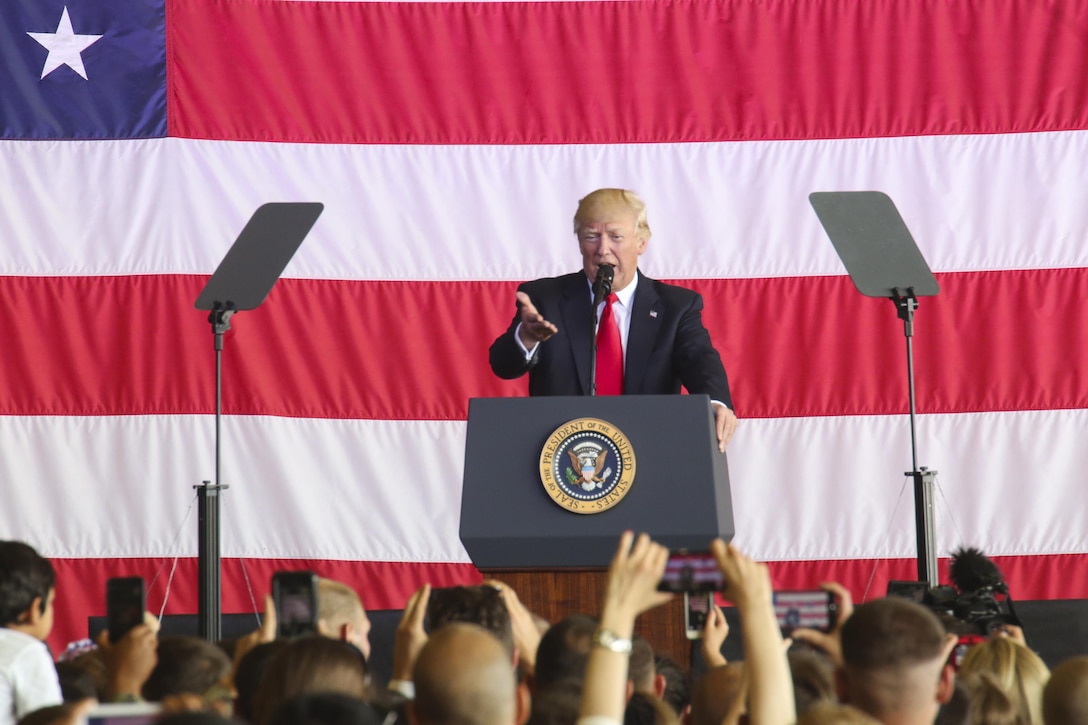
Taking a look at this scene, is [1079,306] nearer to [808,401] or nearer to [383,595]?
[808,401]

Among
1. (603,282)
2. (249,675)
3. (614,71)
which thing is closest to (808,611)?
(249,675)

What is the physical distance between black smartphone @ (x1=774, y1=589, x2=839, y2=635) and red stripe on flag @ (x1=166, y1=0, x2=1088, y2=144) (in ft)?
12.0

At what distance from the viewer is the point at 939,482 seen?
207 inches

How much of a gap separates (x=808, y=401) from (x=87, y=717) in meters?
4.23

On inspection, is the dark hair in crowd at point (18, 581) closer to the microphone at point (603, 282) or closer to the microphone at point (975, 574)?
the microphone at point (603, 282)

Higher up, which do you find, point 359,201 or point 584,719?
point 359,201

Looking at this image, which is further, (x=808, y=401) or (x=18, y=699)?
(x=808, y=401)

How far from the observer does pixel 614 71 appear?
5.45 metres

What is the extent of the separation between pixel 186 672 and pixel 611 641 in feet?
2.87

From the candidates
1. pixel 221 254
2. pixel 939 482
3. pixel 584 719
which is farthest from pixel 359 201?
pixel 584 719

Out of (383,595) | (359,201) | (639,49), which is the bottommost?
(383,595)

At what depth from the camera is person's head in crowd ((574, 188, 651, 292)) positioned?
3832 millimetres

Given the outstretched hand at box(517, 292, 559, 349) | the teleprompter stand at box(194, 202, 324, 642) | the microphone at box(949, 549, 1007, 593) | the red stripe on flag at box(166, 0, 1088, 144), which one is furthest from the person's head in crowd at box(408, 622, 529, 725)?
the red stripe on flag at box(166, 0, 1088, 144)

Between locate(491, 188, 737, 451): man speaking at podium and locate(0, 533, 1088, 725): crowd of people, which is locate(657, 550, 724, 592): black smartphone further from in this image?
locate(491, 188, 737, 451): man speaking at podium
